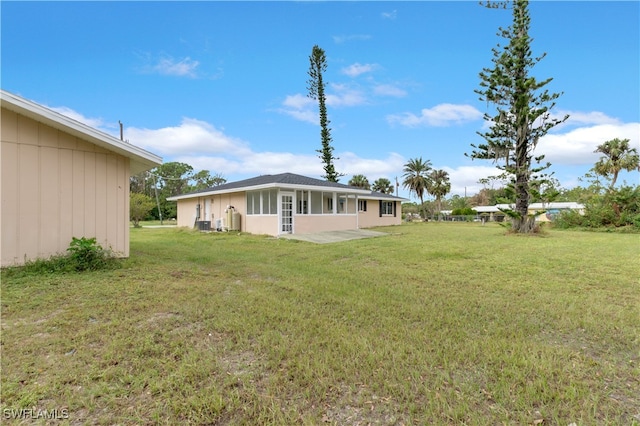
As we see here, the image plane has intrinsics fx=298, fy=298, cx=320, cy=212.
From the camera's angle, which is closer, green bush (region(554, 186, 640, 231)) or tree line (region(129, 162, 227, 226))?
green bush (region(554, 186, 640, 231))

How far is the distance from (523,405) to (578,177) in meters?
29.7

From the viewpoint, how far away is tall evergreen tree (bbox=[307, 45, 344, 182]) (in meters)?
29.3

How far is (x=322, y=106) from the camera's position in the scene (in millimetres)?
29984

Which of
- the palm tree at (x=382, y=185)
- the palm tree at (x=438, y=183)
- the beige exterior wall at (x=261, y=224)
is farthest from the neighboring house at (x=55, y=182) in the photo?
the palm tree at (x=382, y=185)

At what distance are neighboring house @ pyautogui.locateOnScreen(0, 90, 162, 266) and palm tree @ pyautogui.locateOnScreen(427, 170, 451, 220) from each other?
35925 millimetres

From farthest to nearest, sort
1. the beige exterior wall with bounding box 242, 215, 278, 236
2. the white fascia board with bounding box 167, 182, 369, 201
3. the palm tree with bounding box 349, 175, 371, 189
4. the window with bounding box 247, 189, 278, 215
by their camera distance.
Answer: the palm tree with bounding box 349, 175, 371, 189, the window with bounding box 247, 189, 278, 215, the beige exterior wall with bounding box 242, 215, 278, 236, the white fascia board with bounding box 167, 182, 369, 201

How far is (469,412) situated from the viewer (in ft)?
6.41

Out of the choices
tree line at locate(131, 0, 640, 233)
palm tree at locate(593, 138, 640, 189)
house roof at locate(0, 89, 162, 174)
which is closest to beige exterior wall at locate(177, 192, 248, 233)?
A: house roof at locate(0, 89, 162, 174)

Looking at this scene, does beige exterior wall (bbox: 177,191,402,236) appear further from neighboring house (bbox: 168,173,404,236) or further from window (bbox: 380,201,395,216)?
window (bbox: 380,201,395,216)

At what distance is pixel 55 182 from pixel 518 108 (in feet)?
61.0

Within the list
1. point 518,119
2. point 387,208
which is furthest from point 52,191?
point 387,208

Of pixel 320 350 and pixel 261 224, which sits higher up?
pixel 261 224

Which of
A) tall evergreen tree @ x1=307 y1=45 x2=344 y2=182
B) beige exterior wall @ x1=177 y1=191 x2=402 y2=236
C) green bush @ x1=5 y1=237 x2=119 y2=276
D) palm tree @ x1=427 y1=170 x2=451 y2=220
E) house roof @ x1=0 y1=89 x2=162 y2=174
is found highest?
tall evergreen tree @ x1=307 y1=45 x2=344 y2=182

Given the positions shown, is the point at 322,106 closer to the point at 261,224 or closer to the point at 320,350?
the point at 261,224
